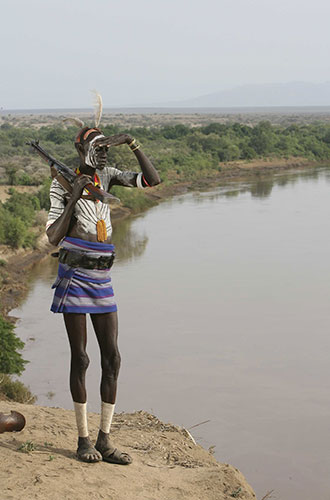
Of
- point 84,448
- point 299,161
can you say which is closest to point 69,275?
point 84,448

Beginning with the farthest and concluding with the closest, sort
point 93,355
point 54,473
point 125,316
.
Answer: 1. point 125,316
2. point 93,355
3. point 54,473

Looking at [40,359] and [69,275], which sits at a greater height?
[69,275]

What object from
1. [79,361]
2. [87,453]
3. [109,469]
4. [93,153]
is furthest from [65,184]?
[109,469]

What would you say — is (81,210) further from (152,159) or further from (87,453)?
(152,159)

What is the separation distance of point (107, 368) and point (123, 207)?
23591 mm

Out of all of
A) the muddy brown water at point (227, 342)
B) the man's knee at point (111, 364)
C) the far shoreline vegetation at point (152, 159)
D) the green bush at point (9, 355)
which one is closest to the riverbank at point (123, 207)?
the far shoreline vegetation at point (152, 159)

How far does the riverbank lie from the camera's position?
15828mm

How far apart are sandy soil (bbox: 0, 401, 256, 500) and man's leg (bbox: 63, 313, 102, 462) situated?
0.28 feet

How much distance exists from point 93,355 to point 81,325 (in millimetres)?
7623

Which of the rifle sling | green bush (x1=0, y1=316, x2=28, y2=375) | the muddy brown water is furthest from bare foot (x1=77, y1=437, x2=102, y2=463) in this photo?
green bush (x1=0, y1=316, x2=28, y2=375)

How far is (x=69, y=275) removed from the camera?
3.97 metres

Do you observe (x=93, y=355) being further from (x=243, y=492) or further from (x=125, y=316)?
(x=243, y=492)

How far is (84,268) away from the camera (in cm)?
398

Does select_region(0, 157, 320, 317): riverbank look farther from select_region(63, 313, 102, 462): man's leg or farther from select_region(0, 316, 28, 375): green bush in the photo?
select_region(63, 313, 102, 462): man's leg
